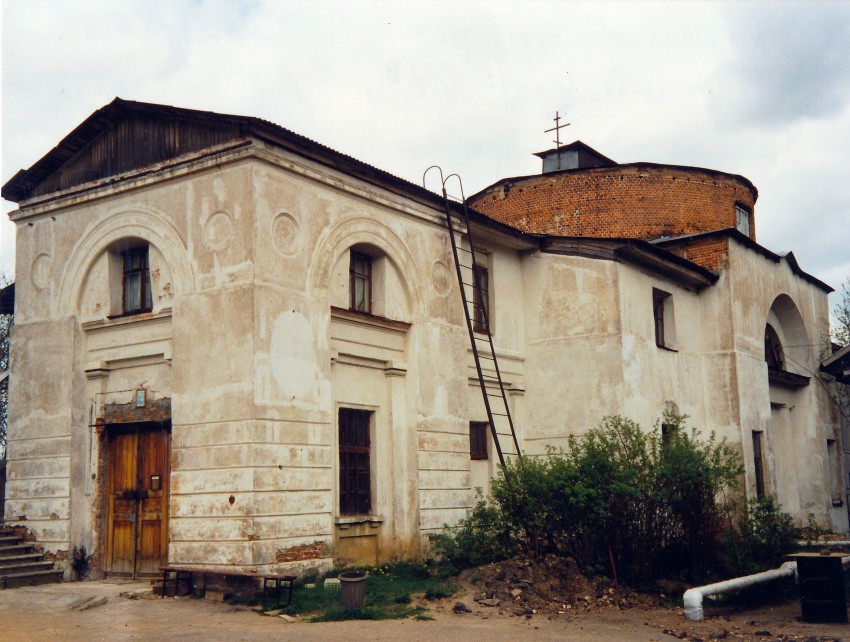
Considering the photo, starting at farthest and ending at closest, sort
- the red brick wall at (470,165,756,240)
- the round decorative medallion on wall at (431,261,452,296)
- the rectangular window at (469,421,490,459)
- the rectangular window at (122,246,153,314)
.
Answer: the red brick wall at (470,165,756,240)
the rectangular window at (469,421,490,459)
the round decorative medallion on wall at (431,261,452,296)
the rectangular window at (122,246,153,314)

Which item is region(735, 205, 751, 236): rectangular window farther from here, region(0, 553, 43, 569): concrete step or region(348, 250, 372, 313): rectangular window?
region(0, 553, 43, 569): concrete step

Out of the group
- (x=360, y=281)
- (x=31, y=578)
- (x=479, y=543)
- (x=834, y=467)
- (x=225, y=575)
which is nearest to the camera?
(x=225, y=575)

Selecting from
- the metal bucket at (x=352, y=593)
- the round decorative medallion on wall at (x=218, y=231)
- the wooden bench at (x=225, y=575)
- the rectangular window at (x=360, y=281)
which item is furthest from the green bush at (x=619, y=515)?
the round decorative medallion on wall at (x=218, y=231)

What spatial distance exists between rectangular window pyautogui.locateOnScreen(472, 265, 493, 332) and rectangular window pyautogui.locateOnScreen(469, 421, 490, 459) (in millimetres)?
1920

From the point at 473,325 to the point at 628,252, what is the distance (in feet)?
12.5

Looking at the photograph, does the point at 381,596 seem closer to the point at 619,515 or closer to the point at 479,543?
the point at 479,543

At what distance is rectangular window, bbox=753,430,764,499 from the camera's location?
73.5 ft

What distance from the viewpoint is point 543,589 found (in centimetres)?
1263

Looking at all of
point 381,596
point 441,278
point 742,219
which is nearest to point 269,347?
point 381,596

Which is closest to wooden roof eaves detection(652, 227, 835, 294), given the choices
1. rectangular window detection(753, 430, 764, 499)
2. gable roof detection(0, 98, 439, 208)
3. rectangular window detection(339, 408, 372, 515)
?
rectangular window detection(753, 430, 764, 499)

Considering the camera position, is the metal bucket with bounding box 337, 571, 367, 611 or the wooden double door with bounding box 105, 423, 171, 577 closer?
the metal bucket with bounding box 337, 571, 367, 611

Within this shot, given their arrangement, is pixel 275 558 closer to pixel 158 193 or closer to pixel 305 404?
pixel 305 404

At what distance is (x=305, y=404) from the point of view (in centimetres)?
1355

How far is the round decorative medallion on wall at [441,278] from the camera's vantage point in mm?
16875
